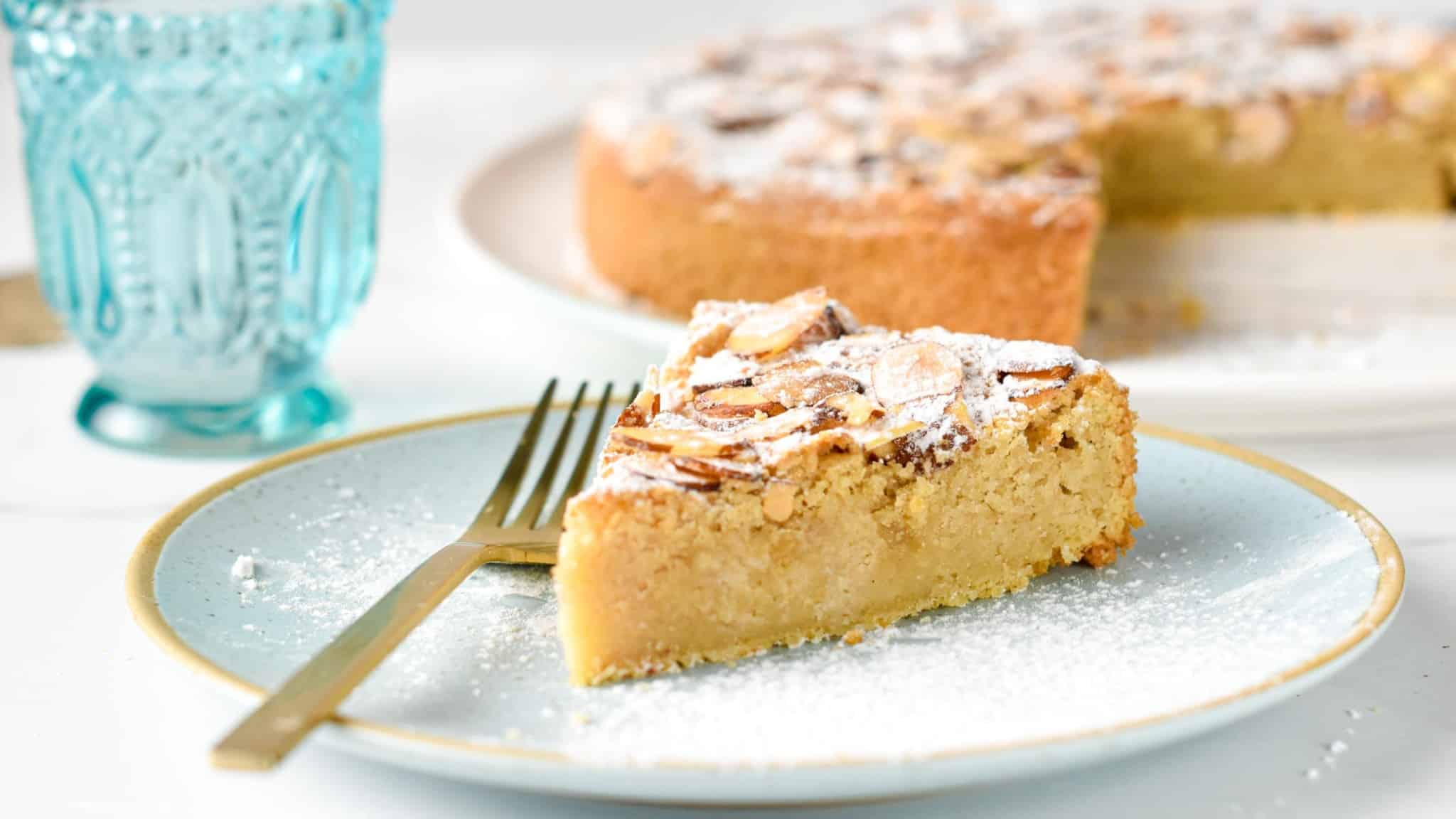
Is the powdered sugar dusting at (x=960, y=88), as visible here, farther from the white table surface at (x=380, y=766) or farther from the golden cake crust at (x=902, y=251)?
the white table surface at (x=380, y=766)

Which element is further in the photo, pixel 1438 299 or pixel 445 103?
pixel 445 103

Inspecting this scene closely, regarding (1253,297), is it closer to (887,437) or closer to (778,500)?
(887,437)

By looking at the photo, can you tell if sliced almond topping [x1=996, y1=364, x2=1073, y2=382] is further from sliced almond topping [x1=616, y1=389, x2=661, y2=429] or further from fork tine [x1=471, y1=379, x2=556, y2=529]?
fork tine [x1=471, y1=379, x2=556, y2=529]

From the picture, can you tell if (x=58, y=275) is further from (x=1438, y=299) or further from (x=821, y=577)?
(x=1438, y=299)

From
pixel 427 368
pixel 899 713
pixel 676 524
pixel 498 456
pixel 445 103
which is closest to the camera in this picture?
pixel 899 713

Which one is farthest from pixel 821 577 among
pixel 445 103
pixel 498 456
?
pixel 445 103

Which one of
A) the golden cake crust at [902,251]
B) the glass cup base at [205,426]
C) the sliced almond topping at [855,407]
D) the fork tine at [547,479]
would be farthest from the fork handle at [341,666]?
the golden cake crust at [902,251]

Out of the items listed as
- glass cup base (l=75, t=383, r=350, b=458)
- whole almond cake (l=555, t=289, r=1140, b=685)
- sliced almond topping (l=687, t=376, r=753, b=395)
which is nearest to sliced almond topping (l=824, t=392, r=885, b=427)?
whole almond cake (l=555, t=289, r=1140, b=685)
